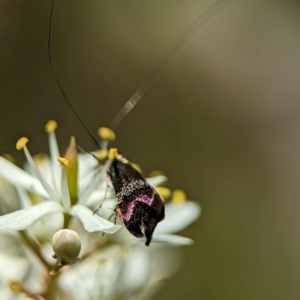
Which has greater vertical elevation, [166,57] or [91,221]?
[166,57]

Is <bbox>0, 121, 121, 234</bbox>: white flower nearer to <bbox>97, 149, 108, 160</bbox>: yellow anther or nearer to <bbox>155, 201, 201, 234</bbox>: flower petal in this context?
<bbox>97, 149, 108, 160</bbox>: yellow anther

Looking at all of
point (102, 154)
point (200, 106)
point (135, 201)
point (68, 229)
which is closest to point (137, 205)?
point (135, 201)

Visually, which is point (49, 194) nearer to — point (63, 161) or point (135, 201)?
point (63, 161)

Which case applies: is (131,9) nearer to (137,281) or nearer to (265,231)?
(265,231)

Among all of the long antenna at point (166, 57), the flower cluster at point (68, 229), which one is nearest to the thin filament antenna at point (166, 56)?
the long antenna at point (166, 57)

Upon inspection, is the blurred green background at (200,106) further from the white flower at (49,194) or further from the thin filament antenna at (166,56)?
the white flower at (49,194)

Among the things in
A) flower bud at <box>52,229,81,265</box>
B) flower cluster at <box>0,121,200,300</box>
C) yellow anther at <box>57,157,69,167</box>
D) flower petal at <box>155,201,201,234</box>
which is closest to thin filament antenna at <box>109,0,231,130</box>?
flower petal at <box>155,201,201,234</box>

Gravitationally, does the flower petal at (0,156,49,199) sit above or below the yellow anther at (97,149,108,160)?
below
